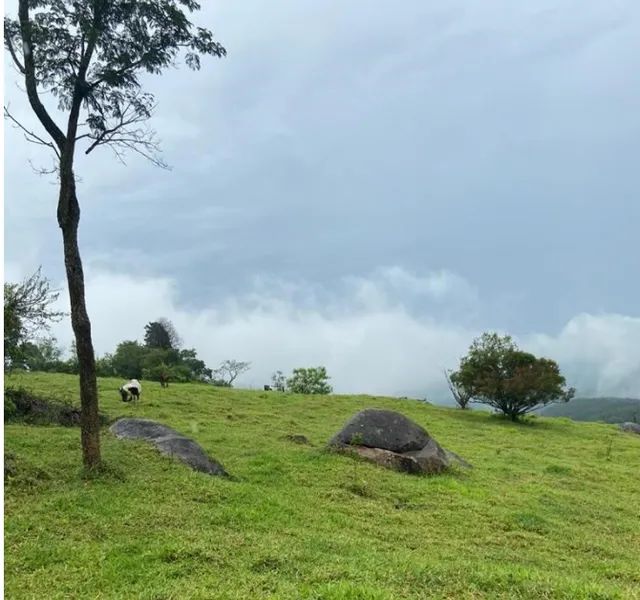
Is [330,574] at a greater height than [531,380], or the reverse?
[531,380]

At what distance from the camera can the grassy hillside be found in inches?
283

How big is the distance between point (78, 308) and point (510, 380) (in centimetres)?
2899

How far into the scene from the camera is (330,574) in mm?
7301

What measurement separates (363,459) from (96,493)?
26.3ft

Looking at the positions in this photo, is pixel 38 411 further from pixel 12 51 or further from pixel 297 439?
pixel 12 51

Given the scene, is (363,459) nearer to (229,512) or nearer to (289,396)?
(229,512)

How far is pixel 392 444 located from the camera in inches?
710

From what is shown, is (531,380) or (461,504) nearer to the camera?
(461,504)

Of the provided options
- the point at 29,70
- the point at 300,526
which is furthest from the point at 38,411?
the point at 300,526

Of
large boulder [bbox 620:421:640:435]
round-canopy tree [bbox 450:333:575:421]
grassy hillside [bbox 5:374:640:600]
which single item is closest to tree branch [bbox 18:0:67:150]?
grassy hillside [bbox 5:374:640:600]

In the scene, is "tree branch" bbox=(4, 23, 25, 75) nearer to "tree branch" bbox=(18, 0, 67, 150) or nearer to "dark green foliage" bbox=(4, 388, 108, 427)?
"tree branch" bbox=(18, 0, 67, 150)

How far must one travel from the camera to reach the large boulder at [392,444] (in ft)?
56.3

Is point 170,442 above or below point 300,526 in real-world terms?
above

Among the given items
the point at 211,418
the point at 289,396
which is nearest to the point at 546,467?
the point at 211,418
